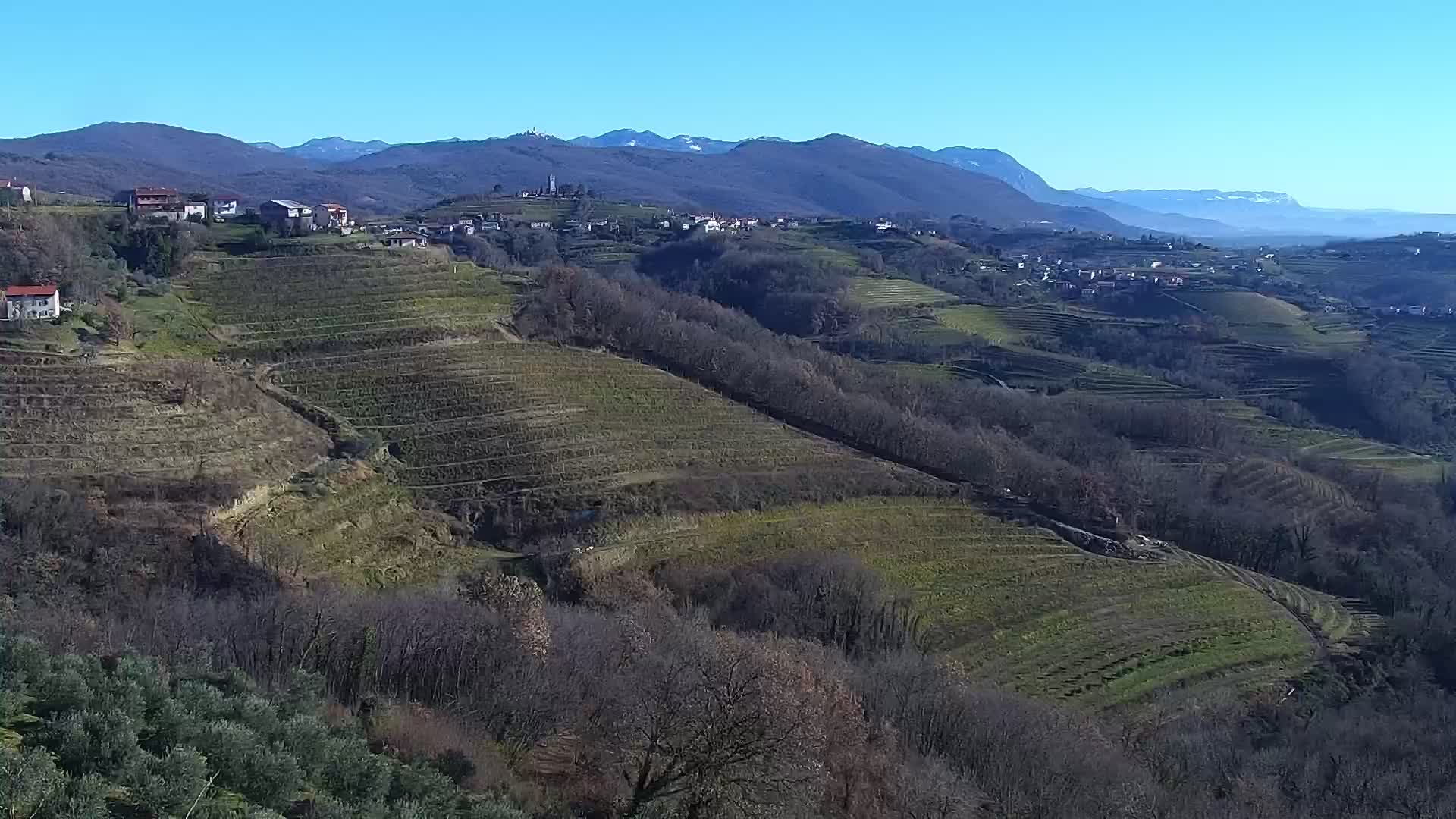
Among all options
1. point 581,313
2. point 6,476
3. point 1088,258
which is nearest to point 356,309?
point 581,313

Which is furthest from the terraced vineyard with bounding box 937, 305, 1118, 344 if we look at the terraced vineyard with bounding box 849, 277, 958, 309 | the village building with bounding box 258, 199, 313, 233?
the village building with bounding box 258, 199, 313, 233

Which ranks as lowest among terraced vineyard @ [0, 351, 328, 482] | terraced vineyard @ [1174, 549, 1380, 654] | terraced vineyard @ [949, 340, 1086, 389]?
terraced vineyard @ [1174, 549, 1380, 654]

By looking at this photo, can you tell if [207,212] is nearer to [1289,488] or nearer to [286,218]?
[286,218]

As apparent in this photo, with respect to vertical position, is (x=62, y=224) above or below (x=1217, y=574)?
above

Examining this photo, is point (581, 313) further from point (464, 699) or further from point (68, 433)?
point (464, 699)

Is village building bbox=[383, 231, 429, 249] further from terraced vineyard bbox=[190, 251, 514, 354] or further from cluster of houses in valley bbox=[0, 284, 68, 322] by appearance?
cluster of houses in valley bbox=[0, 284, 68, 322]

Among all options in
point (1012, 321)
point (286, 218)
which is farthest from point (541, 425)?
point (1012, 321)

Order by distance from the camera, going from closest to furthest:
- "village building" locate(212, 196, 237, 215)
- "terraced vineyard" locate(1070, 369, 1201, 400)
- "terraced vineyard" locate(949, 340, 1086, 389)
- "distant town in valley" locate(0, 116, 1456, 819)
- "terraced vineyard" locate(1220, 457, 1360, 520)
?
"distant town in valley" locate(0, 116, 1456, 819)
"terraced vineyard" locate(1220, 457, 1360, 520)
"village building" locate(212, 196, 237, 215)
"terraced vineyard" locate(1070, 369, 1201, 400)
"terraced vineyard" locate(949, 340, 1086, 389)
